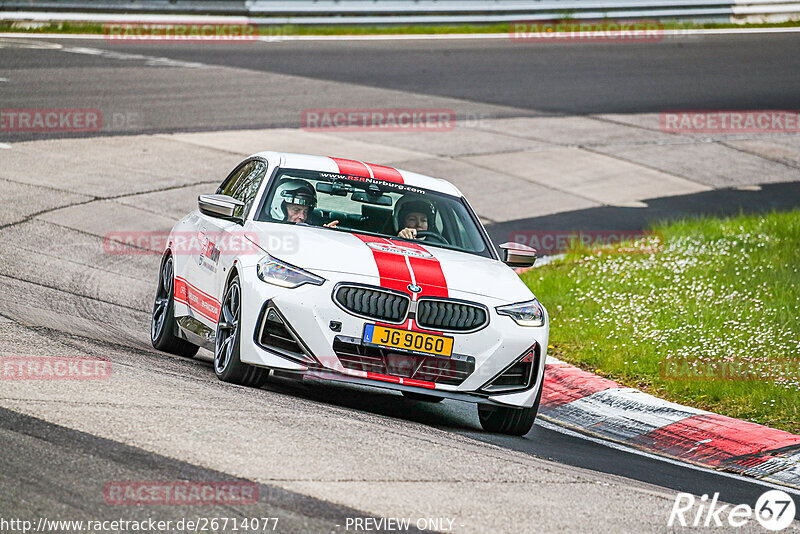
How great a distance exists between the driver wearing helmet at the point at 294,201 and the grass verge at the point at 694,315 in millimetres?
2849

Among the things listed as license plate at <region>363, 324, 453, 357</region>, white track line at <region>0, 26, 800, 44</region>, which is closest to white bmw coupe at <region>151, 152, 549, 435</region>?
license plate at <region>363, 324, 453, 357</region>

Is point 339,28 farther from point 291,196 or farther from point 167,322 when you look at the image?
point 291,196

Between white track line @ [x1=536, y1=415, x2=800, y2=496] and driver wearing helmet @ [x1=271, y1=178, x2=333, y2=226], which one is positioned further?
driver wearing helmet @ [x1=271, y1=178, x2=333, y2=226]

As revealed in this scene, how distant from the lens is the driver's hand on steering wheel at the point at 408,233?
8734 mm

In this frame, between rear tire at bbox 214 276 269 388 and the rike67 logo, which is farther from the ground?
rear tire at bbox 214 276 269 388

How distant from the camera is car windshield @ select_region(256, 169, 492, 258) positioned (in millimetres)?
8656

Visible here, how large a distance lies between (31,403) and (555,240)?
33.5 ft

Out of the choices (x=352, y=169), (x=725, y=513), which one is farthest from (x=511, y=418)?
(x=352, y=169)

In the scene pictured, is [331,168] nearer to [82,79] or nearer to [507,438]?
[507,438]

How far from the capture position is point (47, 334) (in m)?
8.23

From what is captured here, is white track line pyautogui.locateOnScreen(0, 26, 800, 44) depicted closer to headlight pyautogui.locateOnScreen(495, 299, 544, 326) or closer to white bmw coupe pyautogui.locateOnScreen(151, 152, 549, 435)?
white bmw coupe pyautogui.locateOnScreen(151, 152, 549, 435)

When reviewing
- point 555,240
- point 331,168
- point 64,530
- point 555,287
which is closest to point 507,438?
point 331,168

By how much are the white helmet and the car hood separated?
254 millimetres

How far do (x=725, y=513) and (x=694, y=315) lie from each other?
16.7 ft
